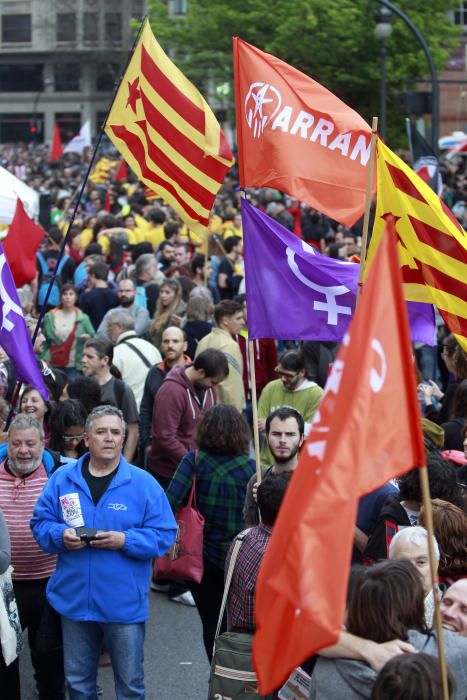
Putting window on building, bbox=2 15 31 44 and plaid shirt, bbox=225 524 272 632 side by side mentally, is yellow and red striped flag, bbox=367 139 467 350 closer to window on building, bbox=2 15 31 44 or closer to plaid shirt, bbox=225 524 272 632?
plaid shirt, bbox=225 524 272 632

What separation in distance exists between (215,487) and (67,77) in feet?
282

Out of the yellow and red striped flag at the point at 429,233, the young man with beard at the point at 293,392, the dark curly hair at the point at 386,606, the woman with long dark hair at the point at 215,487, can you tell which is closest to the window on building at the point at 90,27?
the young man with beard at the point at 293,392

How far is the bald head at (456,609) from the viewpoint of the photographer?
3949 mm

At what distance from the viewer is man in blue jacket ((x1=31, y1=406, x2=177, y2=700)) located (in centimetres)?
529

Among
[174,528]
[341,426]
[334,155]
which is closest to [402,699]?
[341,426]

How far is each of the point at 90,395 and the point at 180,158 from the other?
1669 mm

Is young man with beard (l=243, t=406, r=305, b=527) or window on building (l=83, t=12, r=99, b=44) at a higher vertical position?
window on building (l=83, t=12, r=99, b=44)

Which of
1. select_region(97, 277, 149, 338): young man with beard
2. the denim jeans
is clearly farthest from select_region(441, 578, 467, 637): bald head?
select_region(97, 277, 149, 338): young man with beard

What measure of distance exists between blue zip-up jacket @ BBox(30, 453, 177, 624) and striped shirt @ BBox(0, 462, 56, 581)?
366mm

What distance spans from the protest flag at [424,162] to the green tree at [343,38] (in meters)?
20.6

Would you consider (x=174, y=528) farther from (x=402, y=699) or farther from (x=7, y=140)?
(x=7, y=140)

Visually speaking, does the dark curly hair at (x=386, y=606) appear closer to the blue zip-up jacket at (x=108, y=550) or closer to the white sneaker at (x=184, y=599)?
the blue zip-up jacket at (x=108, y=550)

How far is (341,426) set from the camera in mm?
3238

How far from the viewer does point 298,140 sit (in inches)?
258
